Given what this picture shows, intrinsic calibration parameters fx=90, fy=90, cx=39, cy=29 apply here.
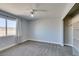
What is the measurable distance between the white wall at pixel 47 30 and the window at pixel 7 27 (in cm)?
306

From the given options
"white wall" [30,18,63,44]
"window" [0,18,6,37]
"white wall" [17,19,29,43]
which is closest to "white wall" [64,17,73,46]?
"white wall" [30,18,63,44]

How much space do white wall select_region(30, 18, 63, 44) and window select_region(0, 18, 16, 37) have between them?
10.1 ft

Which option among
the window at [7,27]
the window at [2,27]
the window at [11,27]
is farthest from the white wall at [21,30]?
the window at [2,27]

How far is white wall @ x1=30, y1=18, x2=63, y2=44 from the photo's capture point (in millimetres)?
8102

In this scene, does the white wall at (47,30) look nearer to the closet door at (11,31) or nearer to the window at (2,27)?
the closet door at (11,31)

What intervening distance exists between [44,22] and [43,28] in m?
0.61

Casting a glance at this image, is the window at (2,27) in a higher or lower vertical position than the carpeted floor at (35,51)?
higher

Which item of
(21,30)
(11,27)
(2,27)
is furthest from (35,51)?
(21,30)

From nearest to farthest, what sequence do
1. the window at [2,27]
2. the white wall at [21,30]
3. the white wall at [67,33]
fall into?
1. the window at [2,27]
2. the white wall at [67,33]
3. the white wall at [21,30]

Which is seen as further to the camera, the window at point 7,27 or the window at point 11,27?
the window at point 11,27

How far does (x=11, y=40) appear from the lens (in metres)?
6.62

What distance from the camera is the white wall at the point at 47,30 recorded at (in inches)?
319

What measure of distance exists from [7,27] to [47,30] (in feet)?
13.2

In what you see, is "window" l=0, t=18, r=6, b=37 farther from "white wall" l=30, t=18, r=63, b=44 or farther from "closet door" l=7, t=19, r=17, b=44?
"white wall" l=30, t=18, r=63, b=44
